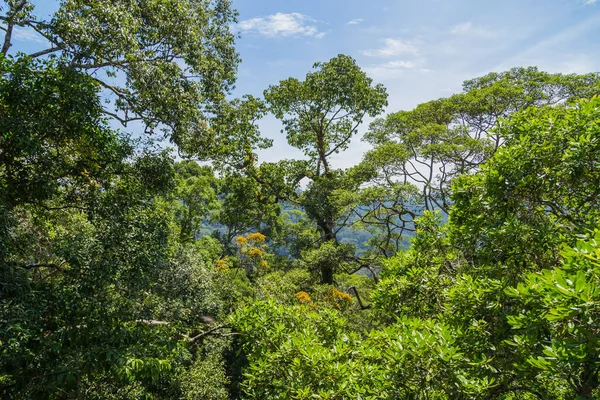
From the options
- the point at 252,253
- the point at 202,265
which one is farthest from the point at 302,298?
the point at 252,253

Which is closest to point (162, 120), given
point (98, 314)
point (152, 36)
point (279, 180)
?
point (152, 36)

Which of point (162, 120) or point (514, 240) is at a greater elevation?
point (162, 120)

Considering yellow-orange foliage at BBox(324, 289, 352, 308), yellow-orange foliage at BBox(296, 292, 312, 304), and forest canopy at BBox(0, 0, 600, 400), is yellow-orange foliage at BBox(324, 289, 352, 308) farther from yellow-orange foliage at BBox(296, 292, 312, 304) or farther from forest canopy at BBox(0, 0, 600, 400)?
forest canopy at BBox(0, 0, 600, 400)

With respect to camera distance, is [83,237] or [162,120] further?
[162,120]

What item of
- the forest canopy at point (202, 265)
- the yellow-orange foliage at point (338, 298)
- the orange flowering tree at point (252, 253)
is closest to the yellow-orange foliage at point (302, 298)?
the yellow-orange foliage at point (338, 298)

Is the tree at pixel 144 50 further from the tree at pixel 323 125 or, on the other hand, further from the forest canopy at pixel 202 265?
the tree at pixel 323 125

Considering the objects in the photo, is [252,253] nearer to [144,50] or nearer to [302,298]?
[302,298]

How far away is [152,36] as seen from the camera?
6.24 m

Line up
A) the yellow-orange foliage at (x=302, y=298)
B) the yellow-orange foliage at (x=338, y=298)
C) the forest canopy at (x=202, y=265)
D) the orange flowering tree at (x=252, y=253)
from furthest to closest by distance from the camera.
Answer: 1. the orange flowering tree at (x=252, y=253)
2. the yellow-orange foliage at (x=338, y=298)
3. the yellow-orange foliage at (x=302, y=298)
4. the forest canopy at (x=202, y=265)

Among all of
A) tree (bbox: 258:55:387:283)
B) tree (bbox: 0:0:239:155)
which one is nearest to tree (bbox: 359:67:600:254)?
tree (bbox: 258:55:387:283)

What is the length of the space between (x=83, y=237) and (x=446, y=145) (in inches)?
492

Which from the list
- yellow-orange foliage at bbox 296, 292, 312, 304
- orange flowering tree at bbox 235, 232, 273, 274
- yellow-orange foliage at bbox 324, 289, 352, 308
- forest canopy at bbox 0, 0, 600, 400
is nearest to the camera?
forest canopy at bbox 0, 0, 600, 400

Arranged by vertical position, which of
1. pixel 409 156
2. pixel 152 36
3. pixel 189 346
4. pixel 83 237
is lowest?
pixel 189 346

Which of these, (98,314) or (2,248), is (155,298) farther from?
(2,248)
